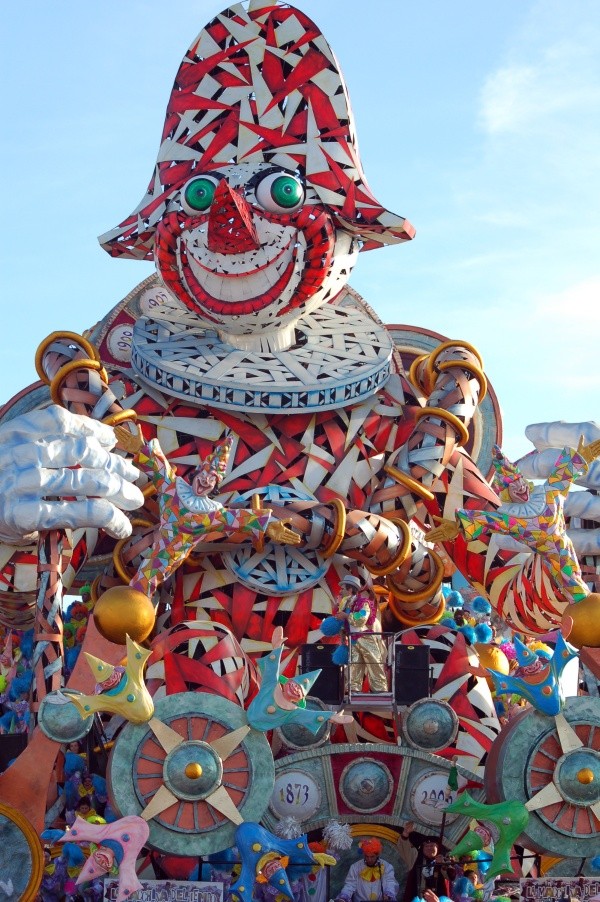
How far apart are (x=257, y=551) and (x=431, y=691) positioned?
187cm

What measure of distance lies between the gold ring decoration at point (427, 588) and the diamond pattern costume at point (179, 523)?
1665mm

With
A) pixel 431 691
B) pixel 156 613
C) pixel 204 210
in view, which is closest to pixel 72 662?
pixel 156 613

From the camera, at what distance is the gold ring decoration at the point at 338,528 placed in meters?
14.5

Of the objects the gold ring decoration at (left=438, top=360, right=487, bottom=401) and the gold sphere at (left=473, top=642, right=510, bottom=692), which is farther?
the gold ring decoration at (left=438, top=360, right=487, bottom=401)

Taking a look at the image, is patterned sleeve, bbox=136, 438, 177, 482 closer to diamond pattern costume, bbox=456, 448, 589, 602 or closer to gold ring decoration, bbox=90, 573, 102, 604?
gold ring decoration, bbox=90, 573, 102, 604

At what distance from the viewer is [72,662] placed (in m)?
15.4

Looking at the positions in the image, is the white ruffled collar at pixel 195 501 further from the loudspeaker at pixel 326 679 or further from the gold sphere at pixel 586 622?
the gold sphere at pixel 586 622

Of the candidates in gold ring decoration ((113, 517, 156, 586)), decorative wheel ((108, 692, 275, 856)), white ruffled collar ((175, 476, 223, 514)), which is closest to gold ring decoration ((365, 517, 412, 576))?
white ruffled collar ((175, 476, 223, 514))

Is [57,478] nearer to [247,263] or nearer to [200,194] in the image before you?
[247,263]

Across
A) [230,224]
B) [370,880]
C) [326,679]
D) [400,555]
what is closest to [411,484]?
[400,555]

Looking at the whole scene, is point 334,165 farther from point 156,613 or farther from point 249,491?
point 156,613

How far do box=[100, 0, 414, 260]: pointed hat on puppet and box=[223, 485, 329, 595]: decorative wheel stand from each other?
8.88 feet

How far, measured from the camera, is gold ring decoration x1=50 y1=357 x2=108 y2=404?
1497 cm

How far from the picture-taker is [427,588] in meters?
15.3
